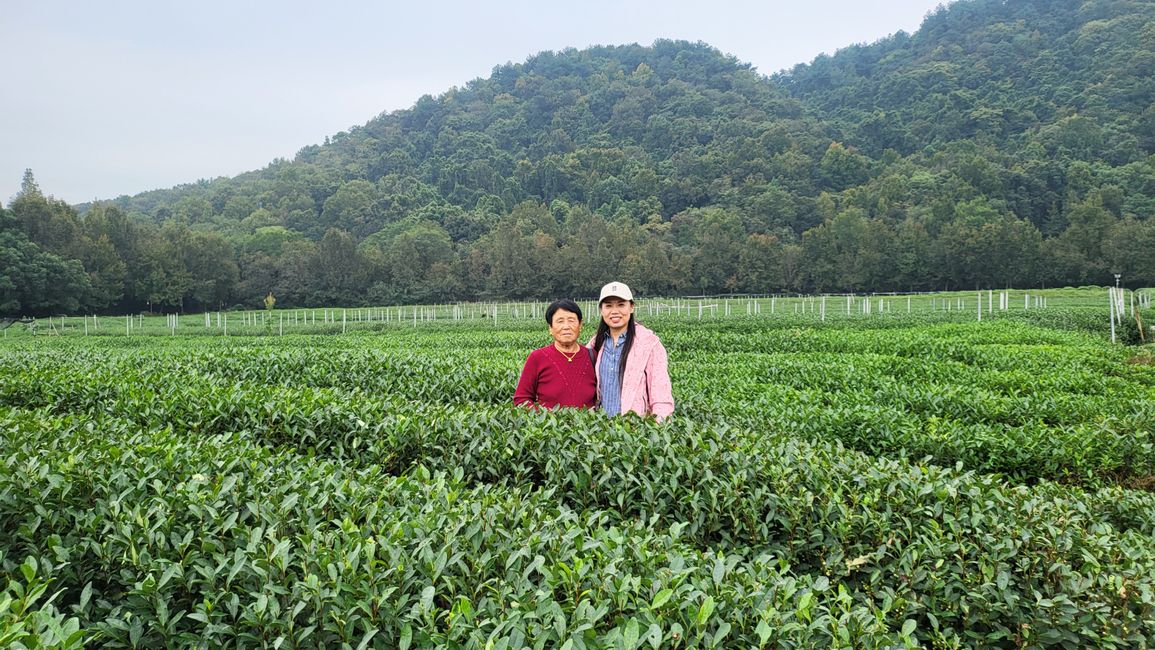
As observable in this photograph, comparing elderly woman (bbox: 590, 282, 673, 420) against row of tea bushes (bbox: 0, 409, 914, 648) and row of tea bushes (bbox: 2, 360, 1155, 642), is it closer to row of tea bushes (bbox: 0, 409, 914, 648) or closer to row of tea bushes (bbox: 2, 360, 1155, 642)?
row of tea bushes (bbox: 2, 360, 1155, 642)

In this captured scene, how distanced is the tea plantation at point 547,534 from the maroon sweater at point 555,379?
0.97 feet

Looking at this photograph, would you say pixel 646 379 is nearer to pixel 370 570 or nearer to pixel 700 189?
pixel 370 570

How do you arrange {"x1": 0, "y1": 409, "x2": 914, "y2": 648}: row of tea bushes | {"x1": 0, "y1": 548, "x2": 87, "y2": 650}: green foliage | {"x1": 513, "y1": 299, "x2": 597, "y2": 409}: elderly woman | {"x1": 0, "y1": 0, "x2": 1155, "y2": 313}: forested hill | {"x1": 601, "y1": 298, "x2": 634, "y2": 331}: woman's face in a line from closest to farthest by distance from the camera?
{"x1": 0, "y1": 548, "x2": 87, "y2": 650}: green foliage → {"x1": 0, "y1": 409, "x2": 914, "y2": 648}: row of tea bushes → {"x1": 601, "y1": 298, "x2": 634, "y2": 331}: woman's face → {"x1": 513, "y1": 299, "x2": 597, "y2": 409}: elderly woman → {"x1": 0, "y1": 0, "x2": 1155, "y2": 313}: forested hill

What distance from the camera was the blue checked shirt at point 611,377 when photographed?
188 inches

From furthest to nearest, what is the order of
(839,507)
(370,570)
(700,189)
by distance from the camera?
(700,189), (839,507), (370,570)

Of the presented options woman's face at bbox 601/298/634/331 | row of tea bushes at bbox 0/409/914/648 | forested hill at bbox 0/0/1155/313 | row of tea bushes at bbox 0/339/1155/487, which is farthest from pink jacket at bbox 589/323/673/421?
forested hill at bbox 0/0/1155/313

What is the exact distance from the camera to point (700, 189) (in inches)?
3521

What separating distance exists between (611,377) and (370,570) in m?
2.83

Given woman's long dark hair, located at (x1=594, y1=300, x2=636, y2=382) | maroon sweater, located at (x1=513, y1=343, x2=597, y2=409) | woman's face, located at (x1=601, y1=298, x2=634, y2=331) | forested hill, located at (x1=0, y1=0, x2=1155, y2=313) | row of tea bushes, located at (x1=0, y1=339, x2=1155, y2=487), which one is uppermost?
forested hill, located at (x1=0, y1=0, x2=1155, y2=313)

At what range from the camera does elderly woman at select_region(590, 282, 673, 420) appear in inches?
178

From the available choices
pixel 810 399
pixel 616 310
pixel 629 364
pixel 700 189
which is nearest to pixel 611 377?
pixel 629 364

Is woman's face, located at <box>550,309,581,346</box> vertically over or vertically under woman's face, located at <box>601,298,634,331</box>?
under

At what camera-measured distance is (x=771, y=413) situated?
6.57 m

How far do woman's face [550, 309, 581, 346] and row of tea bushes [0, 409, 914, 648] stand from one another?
169 cm
